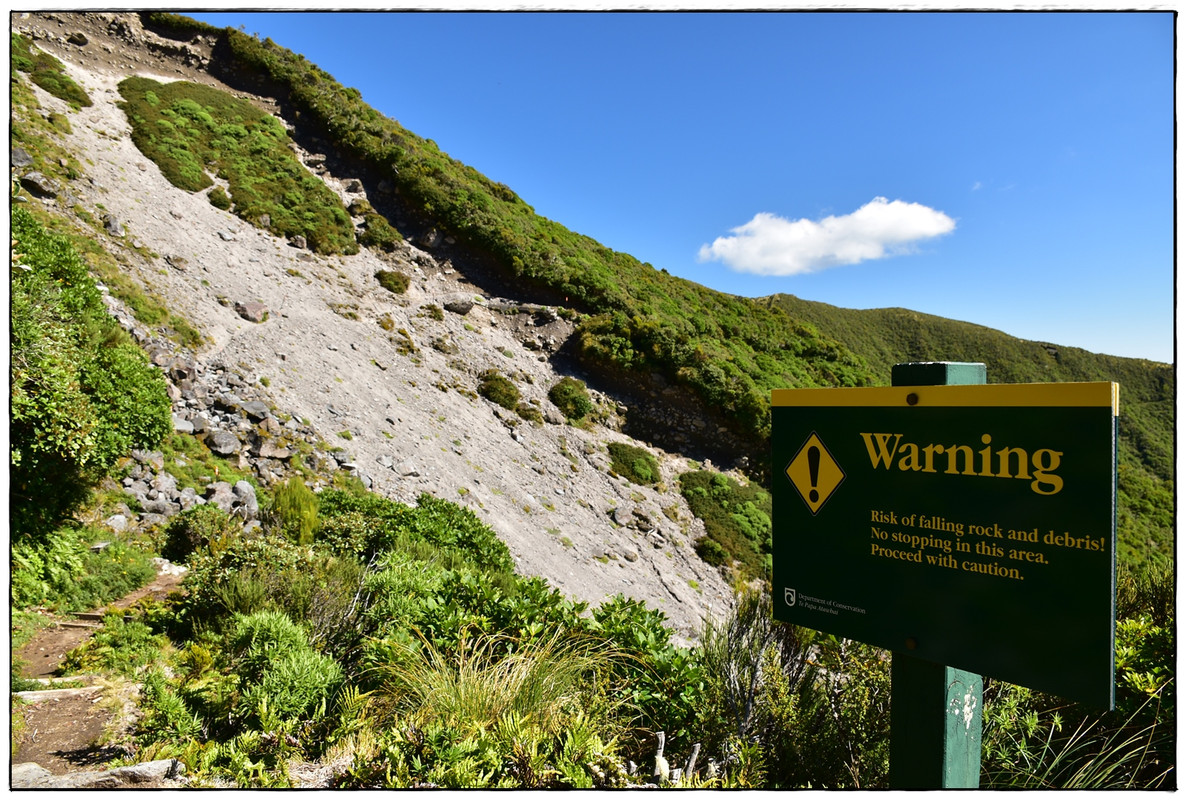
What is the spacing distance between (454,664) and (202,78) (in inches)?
1374

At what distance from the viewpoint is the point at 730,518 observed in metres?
17.8

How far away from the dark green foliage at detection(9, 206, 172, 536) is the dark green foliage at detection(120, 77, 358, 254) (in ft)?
49.1

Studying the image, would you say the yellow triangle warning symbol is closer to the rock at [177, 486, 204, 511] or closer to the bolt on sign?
the bolt on sign

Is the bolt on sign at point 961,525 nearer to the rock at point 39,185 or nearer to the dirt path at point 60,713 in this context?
the dirt path at point 60,713

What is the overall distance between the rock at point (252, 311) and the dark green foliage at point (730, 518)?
13.9m

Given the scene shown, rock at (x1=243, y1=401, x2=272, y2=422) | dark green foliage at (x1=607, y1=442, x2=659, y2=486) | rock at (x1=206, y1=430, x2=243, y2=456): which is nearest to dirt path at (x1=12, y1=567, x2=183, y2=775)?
rock at (x1=206, y1=430, x2=243, y2=456)

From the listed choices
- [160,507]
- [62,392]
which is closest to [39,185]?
[160,507]

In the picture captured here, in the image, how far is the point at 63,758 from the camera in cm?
346

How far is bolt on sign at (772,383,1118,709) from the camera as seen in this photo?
5.57 feet

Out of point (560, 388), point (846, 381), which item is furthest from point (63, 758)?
point (846, 381)

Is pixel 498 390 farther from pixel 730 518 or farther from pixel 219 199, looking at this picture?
pixel 219 199

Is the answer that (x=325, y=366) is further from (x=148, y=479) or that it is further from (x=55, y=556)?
(x=55, y=556)

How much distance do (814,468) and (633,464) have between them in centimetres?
1658

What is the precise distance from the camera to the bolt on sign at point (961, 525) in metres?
1.70
